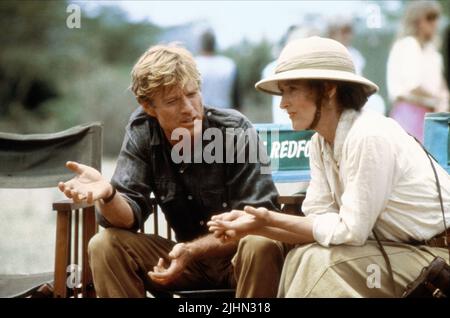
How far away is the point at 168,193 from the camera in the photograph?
3.80m

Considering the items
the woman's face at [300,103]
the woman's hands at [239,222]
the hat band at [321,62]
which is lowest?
the woman's hands at [239,222]

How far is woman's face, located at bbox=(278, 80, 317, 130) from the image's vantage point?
3354 millimetres

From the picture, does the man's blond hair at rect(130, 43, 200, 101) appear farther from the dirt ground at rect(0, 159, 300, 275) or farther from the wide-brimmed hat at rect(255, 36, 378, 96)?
the dirt ground at rect(0, 159, 300, 275)

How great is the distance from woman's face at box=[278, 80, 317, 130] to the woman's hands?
0.42 m

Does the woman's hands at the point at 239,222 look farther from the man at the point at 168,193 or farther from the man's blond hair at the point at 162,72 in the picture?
the man's blond hair at the point at 162,72

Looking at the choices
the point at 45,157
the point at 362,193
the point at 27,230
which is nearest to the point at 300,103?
the point at 362,193

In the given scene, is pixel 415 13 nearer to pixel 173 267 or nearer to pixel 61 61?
pixel 173 267

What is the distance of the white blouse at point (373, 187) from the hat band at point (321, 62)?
0.19 metres

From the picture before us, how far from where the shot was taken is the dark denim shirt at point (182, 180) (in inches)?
146

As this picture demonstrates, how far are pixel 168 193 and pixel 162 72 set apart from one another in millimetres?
544

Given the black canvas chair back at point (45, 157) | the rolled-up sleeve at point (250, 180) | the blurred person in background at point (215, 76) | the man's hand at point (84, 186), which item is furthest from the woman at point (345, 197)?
the blurred person in background at point (215, 76)

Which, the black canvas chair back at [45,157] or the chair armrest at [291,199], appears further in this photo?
the black canvas chair back at [45,157]

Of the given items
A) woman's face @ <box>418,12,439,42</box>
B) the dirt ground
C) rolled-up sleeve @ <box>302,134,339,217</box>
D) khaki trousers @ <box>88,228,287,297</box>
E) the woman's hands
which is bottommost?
the dirt ground

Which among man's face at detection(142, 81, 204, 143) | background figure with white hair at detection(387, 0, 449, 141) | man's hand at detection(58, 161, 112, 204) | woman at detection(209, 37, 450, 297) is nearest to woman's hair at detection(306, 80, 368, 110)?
woman at detection(209, 37, 450, 297)
